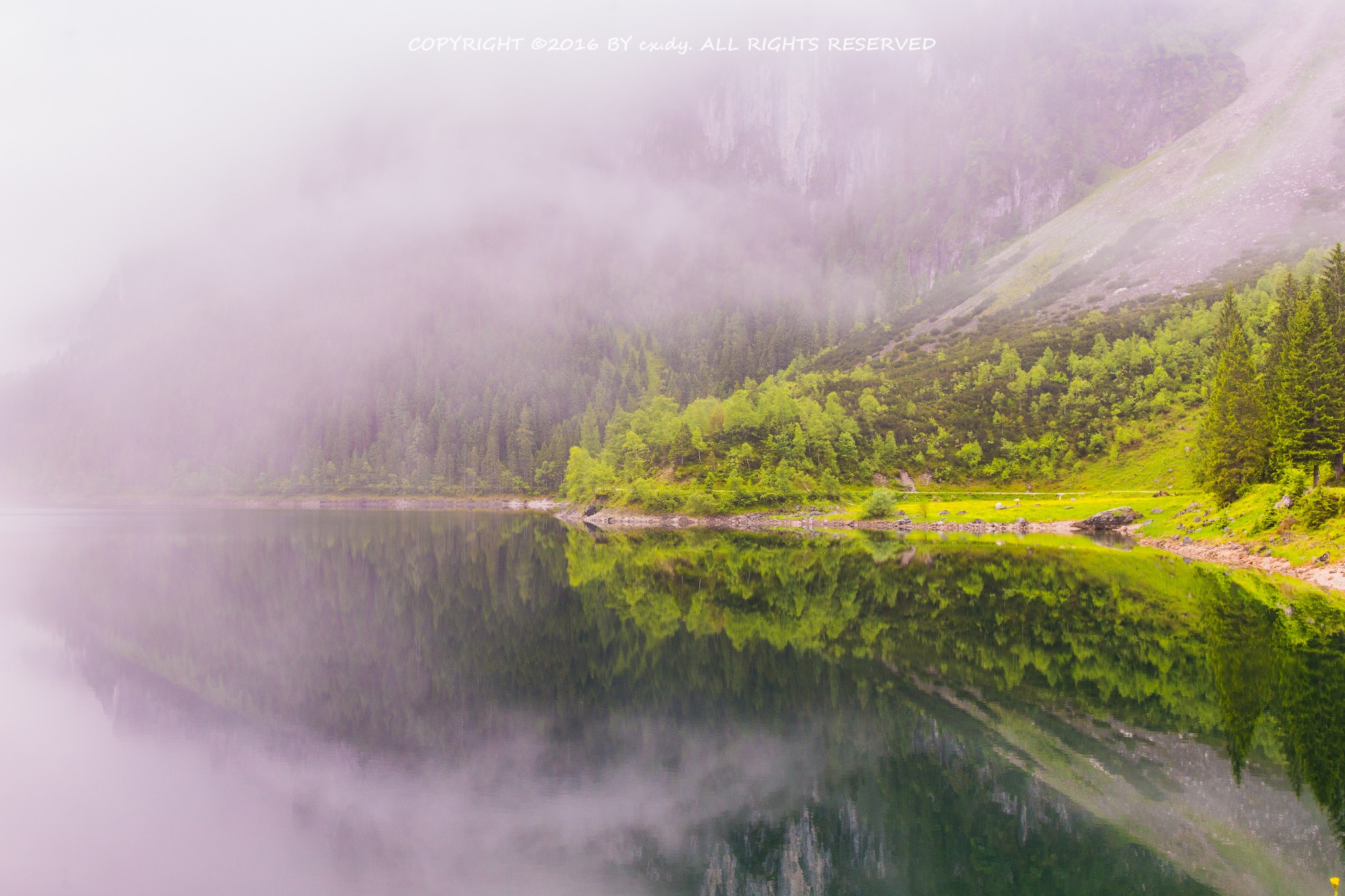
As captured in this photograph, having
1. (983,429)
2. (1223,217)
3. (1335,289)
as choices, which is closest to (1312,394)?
(1335,289)

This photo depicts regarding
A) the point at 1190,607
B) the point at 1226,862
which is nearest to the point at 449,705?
the point at 1226,862

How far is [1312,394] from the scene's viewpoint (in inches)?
1918

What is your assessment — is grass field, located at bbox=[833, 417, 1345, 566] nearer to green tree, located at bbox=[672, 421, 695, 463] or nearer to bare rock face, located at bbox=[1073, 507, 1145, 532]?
bare rock face, located at bbox=[1073, 507, 1145, 532]

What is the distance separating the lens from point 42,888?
44.4ft

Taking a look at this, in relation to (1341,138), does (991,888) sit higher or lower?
lower

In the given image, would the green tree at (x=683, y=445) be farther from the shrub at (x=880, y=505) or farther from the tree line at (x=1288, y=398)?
the tree line at (x=1288, y=398)

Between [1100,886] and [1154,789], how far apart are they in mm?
4580

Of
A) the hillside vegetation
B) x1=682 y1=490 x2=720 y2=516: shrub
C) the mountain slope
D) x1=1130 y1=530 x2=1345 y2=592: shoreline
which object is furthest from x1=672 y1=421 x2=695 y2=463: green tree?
the mountain slope

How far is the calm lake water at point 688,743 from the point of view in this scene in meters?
13.8

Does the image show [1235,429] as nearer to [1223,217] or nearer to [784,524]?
[784,524]

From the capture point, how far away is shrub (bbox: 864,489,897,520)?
326ft

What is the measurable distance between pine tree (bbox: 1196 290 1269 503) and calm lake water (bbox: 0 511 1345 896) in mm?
21109

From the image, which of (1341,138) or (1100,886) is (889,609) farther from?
(1341,138)

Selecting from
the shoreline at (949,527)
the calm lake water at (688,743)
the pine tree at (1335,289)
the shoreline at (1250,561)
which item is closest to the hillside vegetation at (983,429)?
the shoreline at (949,527)
